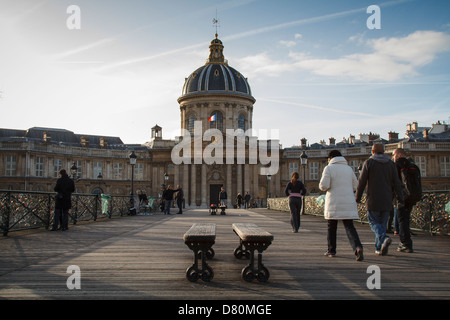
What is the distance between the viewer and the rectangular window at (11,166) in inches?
1999

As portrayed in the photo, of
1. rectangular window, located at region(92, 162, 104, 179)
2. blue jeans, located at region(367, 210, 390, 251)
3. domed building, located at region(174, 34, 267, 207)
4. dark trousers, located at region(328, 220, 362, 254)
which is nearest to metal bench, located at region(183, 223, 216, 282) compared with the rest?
dark trousers, located at region(328, 220, 362, 254)

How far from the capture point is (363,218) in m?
16.2

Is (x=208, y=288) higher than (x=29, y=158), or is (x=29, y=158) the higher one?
(x=29, y=158)

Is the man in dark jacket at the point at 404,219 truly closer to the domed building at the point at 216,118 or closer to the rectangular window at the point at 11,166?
the domed building at the point at 216,118

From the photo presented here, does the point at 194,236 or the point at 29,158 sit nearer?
the point at 194,236

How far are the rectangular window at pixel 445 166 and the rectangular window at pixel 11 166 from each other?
170 ft

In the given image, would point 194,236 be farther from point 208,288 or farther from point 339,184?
point 339,184

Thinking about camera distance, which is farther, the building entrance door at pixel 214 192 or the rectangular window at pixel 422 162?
the building entrance door at pixel 214 192

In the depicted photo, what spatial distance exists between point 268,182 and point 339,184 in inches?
1949

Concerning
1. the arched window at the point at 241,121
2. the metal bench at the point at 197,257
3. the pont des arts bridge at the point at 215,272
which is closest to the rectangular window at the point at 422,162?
the arched window at the point at 241,121

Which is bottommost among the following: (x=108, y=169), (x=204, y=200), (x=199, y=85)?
(x=204, y=200)

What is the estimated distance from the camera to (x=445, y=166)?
1999 inches

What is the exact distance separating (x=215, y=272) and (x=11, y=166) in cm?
5180
